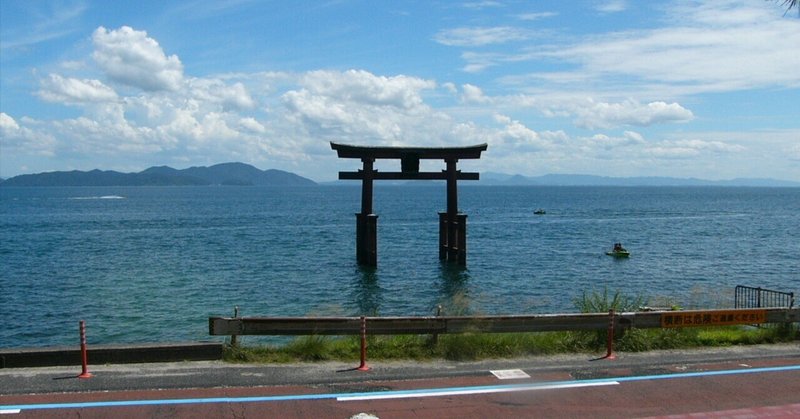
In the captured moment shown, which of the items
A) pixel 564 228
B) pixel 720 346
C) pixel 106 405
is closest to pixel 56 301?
pixel 106 405

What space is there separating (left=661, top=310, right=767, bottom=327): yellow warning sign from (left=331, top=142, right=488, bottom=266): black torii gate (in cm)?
2302

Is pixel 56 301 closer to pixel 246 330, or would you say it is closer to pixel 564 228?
pixel 246 330

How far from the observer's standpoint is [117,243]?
2375 inches

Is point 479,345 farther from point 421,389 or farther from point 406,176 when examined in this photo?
point 406,176

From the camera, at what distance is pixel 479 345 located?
12703mm

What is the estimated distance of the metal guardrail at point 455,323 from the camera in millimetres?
12398

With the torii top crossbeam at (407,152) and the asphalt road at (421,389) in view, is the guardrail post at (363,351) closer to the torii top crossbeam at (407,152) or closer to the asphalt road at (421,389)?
the asphalt road at (421,389)

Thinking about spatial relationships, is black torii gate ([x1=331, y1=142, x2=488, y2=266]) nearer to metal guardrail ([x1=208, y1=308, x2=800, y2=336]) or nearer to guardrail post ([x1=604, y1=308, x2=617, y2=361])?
metal guardrail ([x1=208, y1=308, x2=800, y2=336])

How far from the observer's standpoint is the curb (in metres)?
11.5

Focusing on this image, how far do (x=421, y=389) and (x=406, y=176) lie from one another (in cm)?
2707

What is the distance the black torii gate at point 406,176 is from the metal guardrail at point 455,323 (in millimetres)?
22780

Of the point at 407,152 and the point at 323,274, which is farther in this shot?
the point at 323,274

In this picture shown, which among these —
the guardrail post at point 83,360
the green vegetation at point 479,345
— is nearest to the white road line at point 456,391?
the green vegetation at point 479,345

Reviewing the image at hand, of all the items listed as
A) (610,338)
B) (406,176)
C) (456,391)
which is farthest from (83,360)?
(406,176)
